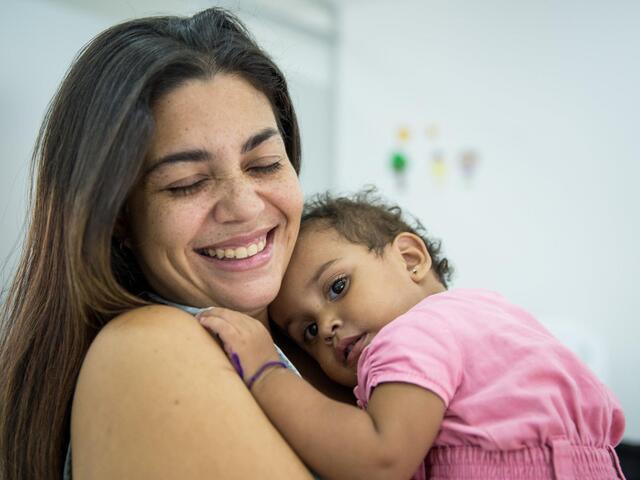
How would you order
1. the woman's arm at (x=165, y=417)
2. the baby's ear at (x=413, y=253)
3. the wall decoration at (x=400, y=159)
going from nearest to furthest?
1. the woman's arm at (x=165, y=417)
2. the baby's ear at (x=413, y=253)
3. the wall decoration at (x=400, y=159)

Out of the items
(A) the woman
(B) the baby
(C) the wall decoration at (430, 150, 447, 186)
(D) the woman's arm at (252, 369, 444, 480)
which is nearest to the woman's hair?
(A) the woman

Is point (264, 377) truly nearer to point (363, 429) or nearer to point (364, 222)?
point (363, 429)

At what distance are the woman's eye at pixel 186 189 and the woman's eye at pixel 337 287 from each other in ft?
1.24

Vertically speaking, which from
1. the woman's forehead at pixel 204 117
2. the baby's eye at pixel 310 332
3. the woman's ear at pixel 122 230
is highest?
the woman's forehead at pixel 204 117

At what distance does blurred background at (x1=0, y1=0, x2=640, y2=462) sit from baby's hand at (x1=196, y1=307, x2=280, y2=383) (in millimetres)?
2459

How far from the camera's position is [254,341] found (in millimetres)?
1200

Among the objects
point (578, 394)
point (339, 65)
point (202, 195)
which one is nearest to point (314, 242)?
point (202, 195)

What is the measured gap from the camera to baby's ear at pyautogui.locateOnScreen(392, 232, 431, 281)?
1599 mm

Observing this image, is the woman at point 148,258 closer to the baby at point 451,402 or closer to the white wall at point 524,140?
the baby at point 451,402

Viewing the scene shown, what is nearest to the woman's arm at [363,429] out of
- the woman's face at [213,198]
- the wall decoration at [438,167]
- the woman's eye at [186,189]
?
the woman's face at [213,198]

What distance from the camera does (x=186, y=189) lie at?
125 centimetres

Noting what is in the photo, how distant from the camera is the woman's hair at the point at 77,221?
1.13m

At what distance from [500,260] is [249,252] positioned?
3498 mm

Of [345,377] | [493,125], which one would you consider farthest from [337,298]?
[493,125]
